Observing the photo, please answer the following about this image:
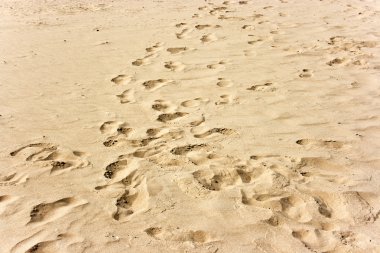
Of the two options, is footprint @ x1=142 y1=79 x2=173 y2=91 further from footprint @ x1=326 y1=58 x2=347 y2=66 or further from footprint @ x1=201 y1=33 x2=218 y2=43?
footprint @ x1=326 y1=58 x2=347 y2=66

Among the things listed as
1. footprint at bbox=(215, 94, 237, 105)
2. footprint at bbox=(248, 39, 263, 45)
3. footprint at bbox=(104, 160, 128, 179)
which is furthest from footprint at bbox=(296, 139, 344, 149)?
footprint at bbox=(248, 39, 263, 45)

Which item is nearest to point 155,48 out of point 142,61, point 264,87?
point 142,61

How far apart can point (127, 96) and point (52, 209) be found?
1998 millimetres

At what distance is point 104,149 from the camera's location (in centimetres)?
368

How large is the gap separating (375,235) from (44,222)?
212 centimetres

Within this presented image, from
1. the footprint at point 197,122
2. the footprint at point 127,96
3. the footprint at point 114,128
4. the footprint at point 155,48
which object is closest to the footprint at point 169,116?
the footprint at point 197,122

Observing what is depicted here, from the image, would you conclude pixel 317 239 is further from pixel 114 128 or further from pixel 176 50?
pixel 176 50

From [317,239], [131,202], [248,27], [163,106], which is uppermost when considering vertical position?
[248,27]

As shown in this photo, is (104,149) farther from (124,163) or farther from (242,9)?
(242,9)

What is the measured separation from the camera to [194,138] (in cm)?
379

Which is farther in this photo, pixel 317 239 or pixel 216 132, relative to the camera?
pixel 216 132

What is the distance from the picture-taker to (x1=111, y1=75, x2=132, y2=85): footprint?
512 cm

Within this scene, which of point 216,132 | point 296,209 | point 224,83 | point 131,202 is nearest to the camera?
point 296,209

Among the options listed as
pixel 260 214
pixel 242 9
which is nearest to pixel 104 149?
pixel 260 214
